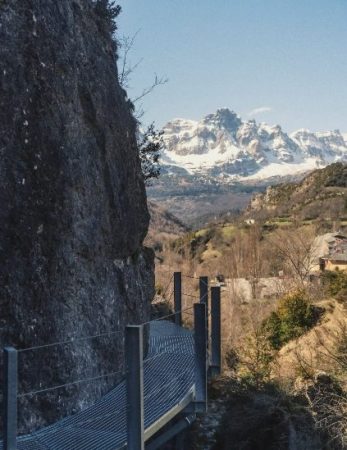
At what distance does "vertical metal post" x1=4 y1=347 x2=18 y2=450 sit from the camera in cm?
538

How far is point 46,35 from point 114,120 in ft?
9.77

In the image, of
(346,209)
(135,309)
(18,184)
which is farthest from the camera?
(346,209)

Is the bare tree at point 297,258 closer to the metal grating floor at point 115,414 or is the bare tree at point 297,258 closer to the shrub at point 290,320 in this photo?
the shrub at point 290,320

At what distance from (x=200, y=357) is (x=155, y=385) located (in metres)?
1.12

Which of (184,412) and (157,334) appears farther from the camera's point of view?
(157,334)

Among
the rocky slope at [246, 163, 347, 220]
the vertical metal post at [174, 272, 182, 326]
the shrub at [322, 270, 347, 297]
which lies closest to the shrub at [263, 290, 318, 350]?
the shrub at [322, 270, 347, 297]

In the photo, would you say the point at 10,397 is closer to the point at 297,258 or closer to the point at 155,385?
the point at 155,385

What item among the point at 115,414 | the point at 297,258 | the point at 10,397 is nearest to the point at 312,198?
the point at 297,258

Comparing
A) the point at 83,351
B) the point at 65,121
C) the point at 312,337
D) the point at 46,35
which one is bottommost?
the point at 312,337

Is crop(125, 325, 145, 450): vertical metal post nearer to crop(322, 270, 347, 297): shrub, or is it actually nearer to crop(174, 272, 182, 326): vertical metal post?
crop(174, 272, 182, 326): vertical metal post

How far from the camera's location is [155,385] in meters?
9.38

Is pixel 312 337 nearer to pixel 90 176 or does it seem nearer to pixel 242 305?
pixel 242 305

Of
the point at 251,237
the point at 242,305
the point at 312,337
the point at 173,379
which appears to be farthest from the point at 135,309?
the point at 251,237

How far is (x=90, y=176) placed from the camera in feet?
32.7
